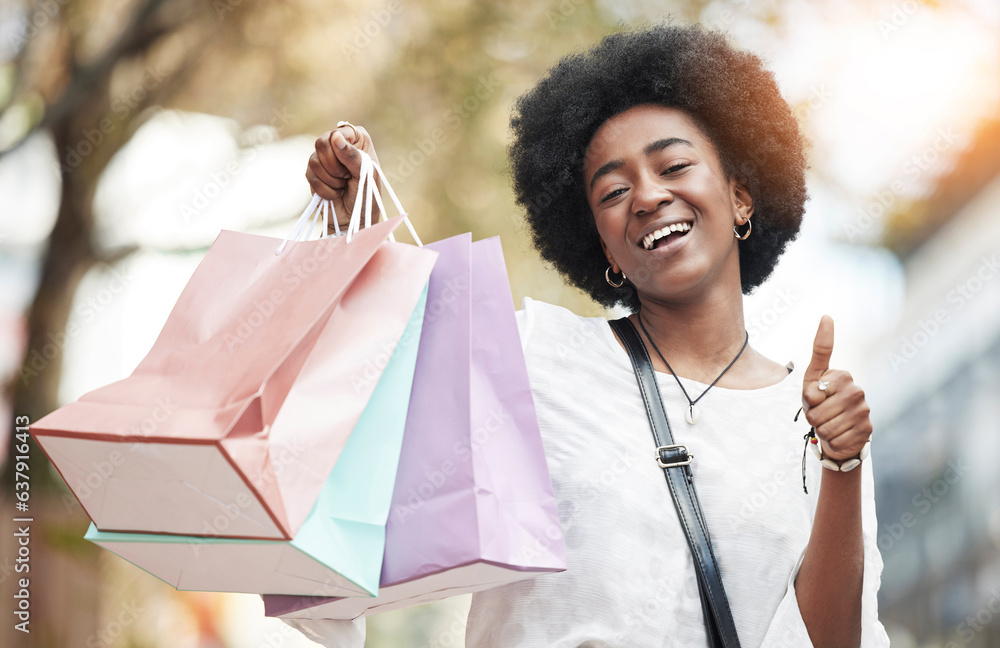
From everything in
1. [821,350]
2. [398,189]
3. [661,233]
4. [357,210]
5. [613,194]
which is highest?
[398,189]

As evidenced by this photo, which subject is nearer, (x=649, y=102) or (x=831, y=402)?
(x=831, y=402)

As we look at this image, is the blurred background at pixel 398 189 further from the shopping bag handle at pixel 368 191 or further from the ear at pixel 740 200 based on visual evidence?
the shopping bag handle at pixel 368 191

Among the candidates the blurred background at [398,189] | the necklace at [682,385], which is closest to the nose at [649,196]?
the necklace at [682,385]

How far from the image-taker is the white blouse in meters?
1.41

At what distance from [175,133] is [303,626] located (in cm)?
374

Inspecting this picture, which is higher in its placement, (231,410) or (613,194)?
(613,194)

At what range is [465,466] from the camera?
3.55ft

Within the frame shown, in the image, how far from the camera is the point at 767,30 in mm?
4578

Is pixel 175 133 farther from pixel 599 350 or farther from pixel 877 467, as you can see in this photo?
pixel 877 467

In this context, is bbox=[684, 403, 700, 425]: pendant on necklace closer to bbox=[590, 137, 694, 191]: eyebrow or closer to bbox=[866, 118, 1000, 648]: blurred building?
bbox=[590, 137, 694, 191]: eyebrow

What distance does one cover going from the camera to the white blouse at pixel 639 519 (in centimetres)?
141

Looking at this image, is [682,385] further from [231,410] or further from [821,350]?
[231,410]

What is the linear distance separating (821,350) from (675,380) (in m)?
0.44

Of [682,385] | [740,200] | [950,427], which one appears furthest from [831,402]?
[950,427]
